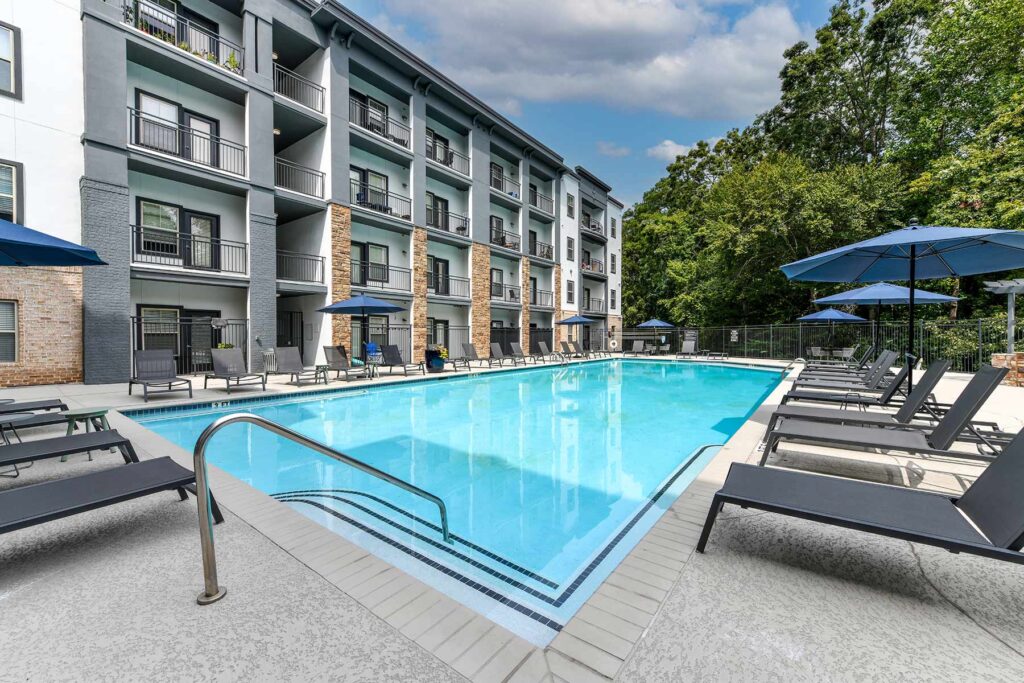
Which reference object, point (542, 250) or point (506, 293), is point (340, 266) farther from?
point (542, 250)

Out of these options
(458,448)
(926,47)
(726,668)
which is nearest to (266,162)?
(458,448)

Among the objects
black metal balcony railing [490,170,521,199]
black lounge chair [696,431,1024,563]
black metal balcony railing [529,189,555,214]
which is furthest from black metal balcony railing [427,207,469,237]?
black lounge chair [696,431,1024,563]

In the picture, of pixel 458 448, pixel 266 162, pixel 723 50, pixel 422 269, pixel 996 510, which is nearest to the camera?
pixel 996 510

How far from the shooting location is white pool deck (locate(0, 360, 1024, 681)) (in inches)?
67.9

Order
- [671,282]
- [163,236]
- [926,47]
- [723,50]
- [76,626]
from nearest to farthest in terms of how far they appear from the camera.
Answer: [76,626]
[163,236]
[926,47]
[723,50]
[671,282]

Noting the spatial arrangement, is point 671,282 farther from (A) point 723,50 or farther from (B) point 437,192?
(B) point 437,192

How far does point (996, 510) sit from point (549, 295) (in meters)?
24.1

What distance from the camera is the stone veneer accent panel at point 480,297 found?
2014 centimetres

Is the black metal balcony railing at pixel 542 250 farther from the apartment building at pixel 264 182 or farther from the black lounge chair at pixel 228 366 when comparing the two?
the black lounge chair at pixel 228 366

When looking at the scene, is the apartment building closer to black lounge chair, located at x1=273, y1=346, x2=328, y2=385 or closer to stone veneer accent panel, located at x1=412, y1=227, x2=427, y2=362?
stone veneer accent panel, located at x1=412, y1=227, x2=427, y2=362

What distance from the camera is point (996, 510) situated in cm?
214

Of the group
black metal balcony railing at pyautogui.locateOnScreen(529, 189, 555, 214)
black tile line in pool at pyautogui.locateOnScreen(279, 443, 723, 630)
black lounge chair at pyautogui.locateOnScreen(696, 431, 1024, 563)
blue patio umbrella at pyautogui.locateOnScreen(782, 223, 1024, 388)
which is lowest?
black tile line in pool at pyautogui.locateOnScreen(279, 443, 723, 630)

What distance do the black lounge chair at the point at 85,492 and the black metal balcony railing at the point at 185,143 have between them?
1224 cm

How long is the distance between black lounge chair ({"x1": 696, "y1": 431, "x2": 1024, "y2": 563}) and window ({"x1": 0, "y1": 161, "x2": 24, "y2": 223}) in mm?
14676
